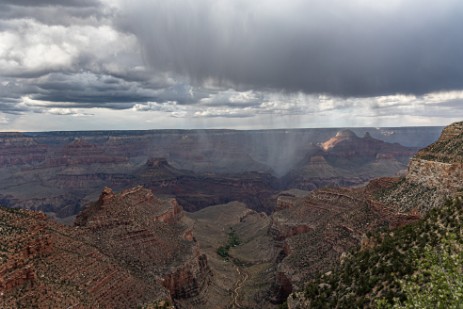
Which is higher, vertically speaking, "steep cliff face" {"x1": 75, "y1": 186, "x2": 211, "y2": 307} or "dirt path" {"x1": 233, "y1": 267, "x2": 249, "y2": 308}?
"steep cliff face" {"x1": 75, "y1": 186, "x2": 211, "y2": 307}

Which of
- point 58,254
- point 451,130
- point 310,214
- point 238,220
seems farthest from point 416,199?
point 238,220

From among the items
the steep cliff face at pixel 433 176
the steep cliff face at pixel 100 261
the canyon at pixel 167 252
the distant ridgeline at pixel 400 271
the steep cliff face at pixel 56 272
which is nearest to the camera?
the distant ridgeline at pixel 400 271

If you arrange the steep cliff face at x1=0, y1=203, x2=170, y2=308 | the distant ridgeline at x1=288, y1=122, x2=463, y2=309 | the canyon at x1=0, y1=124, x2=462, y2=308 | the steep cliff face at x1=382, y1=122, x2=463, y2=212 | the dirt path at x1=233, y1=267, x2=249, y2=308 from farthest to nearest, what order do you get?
the dirt path at x1=233, y1=267, x2=249, y2=308, the steep cliff face at x1=382, y1=122, x2=463, y2=212, the canyon at x1=0, y1=124, x2=462, y2=308, the steep cliff face at x1=0, y1=203, x2=170, y2=308, the distant ridgeline at x1=288, y1=122, x2=463, y2=309

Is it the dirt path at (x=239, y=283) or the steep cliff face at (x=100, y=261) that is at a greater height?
the steep cliff face at (x=100, y=261)

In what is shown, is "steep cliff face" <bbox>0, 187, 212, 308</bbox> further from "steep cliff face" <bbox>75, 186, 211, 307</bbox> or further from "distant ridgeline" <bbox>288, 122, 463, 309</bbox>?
"distant ridgeline" <bbox>288, 122, 463, 309</bbox>

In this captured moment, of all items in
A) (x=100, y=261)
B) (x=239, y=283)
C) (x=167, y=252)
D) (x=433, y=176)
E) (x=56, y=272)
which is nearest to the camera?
(x=56, y=272)

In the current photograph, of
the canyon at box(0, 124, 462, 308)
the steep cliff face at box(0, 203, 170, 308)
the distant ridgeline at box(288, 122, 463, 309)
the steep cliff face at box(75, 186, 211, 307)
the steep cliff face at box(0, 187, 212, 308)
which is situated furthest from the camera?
the steep cliff face at box(75, 186, 211, 307)

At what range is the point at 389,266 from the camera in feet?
117

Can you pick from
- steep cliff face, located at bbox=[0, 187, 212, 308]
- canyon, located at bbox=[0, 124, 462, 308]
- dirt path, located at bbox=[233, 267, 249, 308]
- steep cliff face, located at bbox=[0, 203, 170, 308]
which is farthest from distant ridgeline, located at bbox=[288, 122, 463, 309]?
dirt path, located at bbox=[233, 267, 249, 308]

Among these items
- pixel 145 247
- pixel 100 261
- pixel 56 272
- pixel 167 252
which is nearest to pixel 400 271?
pixel 56 272

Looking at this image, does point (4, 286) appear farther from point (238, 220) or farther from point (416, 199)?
point (238, 220)

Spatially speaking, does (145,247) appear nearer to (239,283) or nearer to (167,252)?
(167,252)

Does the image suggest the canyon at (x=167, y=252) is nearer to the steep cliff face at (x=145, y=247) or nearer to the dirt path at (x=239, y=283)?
the steep cliff face at (x=145, y=247)

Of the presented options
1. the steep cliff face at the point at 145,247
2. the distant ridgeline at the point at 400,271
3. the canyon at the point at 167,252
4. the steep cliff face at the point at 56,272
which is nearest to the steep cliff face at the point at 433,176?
the canyon at the point at 167,252
